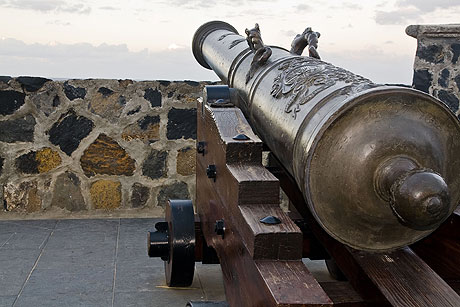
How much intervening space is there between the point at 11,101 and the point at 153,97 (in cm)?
91

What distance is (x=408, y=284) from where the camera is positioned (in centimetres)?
174

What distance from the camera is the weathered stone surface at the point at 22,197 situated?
4121mm

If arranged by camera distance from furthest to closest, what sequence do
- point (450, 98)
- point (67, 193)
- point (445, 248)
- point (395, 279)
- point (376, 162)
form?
point (450, 98) → point (67, 193) → point (445, 248) → point (395, 279) → point (376, 162)

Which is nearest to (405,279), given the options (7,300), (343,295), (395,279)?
(395,279)

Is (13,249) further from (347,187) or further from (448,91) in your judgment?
(448,91)

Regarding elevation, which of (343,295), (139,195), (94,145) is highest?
(343,295)

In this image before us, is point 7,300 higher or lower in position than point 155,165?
lower

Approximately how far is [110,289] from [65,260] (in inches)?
19.0

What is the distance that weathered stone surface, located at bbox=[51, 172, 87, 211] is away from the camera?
4168 millimetres

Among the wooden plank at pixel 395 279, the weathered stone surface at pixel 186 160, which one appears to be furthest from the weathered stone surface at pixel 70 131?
the wooden plank at pixel 395 279

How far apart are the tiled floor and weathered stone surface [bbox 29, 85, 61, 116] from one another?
73 cm

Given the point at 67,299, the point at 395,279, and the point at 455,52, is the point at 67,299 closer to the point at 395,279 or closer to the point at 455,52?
the point at 395,279

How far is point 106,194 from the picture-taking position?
4.22 metres

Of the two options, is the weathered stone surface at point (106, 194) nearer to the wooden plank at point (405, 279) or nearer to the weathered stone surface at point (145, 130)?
the weathered stone surface at point (145, 130)
